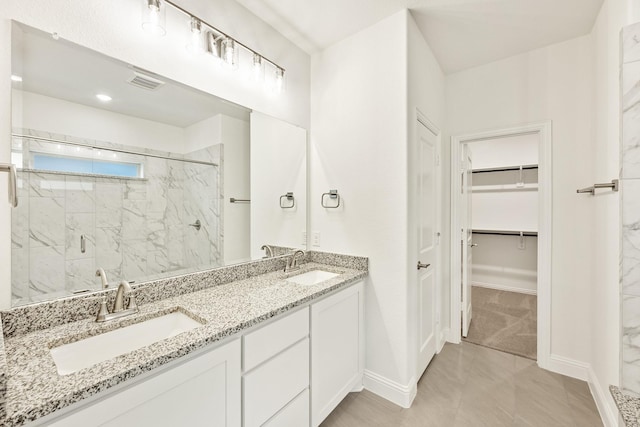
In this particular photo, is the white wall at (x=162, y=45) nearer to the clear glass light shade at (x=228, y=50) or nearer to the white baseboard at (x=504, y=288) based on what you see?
the clear glass light shade at (x=228, y=50)

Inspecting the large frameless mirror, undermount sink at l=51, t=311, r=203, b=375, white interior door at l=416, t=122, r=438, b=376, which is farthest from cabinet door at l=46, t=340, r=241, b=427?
white interior door at l=416, t=122, r=438, b=376

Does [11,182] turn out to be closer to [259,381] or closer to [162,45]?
[162,45]

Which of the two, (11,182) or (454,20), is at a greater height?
(454,20)

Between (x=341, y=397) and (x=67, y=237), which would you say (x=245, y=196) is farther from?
(x=341, y=397)

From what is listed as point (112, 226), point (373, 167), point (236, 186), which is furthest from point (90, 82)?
point (373, 167)

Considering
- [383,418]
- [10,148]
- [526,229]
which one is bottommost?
[383,418]

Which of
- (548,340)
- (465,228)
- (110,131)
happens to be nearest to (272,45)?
(110,131)

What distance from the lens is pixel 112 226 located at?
1321 millimetres

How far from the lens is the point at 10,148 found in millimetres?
1057

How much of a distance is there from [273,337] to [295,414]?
51 centimetres

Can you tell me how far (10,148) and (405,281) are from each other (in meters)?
2.11

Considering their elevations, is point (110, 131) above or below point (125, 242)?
above

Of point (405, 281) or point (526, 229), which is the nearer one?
point (405, 281)

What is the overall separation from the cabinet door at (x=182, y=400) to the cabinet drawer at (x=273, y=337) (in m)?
0.06
